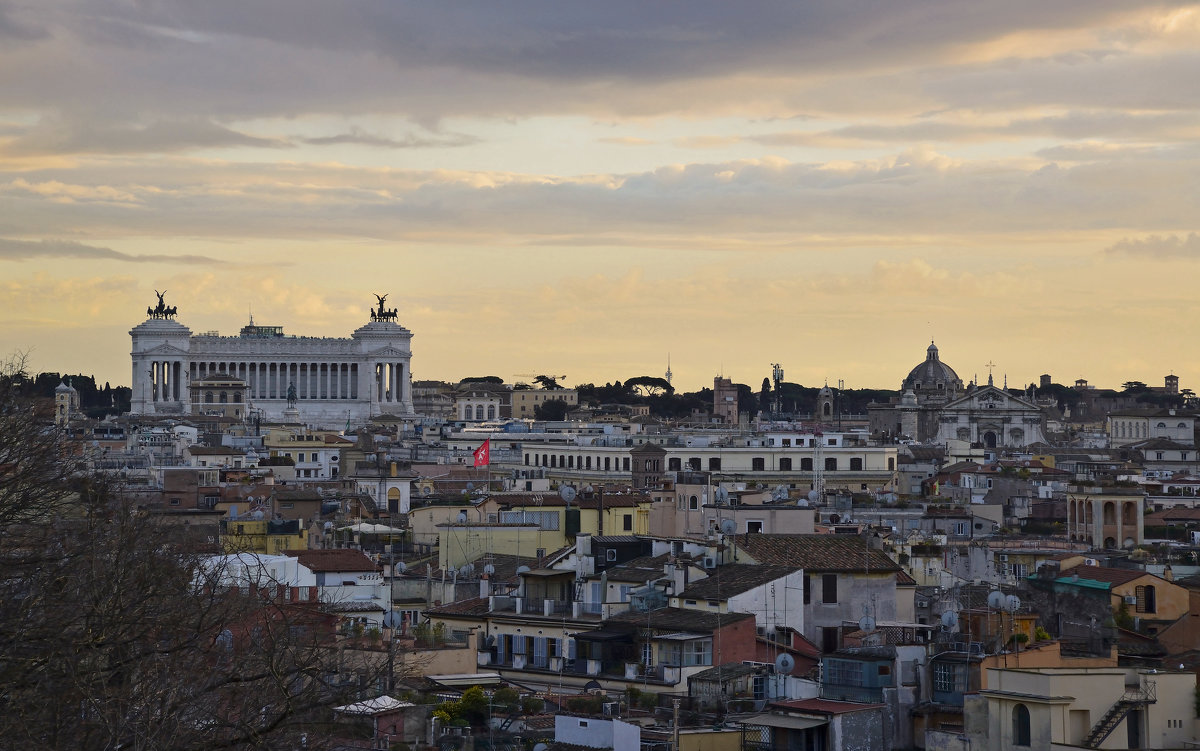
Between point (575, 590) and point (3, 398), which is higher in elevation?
point (3, 398)

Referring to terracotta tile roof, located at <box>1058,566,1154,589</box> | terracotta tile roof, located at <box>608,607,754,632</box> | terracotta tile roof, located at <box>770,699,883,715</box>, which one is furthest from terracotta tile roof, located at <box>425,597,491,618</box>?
terracotta tile roof, located at <box>770,699,883,715</box>

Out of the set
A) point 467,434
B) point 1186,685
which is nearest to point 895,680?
point 1186,685

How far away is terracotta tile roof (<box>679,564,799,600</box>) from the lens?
108ft

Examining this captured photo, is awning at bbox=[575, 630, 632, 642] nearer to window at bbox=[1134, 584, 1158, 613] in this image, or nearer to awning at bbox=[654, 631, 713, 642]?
awning at bbox=[654, 631, 713, 642]

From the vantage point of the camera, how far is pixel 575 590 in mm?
35469

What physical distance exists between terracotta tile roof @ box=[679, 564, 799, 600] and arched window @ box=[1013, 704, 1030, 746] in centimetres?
852

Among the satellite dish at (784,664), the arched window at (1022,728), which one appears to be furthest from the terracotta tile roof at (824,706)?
the arched window at (1022,728)

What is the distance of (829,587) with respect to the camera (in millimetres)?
34938

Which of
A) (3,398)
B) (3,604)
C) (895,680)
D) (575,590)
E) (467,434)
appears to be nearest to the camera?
(3,604)

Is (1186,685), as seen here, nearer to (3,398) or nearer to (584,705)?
(584,705)

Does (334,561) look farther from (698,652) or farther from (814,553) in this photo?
(698,652)

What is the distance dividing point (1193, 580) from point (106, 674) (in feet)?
80.4

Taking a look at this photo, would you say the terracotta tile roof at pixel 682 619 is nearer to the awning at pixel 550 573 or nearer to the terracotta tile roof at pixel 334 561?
the awning at pixel 550 573

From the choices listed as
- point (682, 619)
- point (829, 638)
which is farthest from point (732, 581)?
point (682, 619)
